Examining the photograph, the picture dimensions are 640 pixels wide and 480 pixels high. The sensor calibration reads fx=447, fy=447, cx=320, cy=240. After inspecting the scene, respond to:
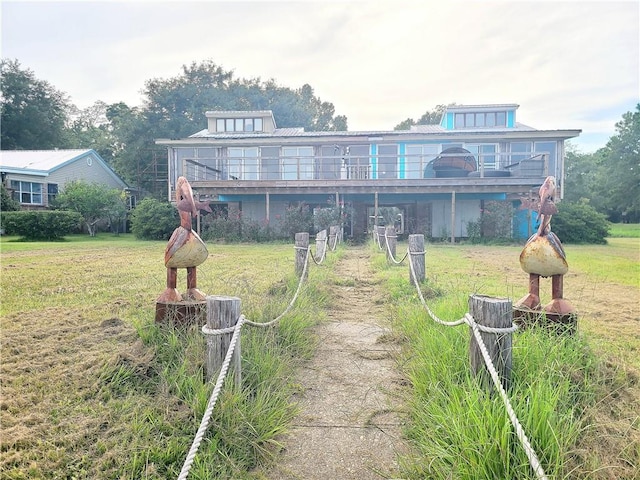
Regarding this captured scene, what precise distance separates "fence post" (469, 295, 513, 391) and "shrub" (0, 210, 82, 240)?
2148cm

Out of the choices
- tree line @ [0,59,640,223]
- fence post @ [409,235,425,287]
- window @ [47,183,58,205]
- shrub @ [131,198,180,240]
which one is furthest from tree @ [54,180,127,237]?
fence post @ [409,235,425,287]

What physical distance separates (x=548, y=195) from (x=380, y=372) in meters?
2.14

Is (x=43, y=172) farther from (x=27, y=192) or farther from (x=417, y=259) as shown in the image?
(x=417, y=259)

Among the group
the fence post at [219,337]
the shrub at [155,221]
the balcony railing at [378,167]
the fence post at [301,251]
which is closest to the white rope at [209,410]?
the fence post at [219,337]

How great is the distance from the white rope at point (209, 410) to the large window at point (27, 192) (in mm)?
26607

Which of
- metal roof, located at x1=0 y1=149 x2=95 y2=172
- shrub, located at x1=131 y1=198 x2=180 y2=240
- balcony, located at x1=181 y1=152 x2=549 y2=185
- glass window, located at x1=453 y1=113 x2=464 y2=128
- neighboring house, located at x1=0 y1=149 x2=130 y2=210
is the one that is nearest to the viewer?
balcony, located at x1=181 y1=152 x2=549 y2=185

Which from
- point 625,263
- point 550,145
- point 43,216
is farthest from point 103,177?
point 625,263

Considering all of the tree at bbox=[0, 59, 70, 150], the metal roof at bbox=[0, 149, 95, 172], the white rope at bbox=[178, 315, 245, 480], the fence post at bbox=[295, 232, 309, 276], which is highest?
the tree at bbox=[0, 59, 70, 150]

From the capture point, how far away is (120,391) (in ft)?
9.30

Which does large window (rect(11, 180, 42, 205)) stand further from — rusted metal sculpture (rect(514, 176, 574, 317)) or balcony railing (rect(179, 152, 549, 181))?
rusted metal sculpture (rect(514, 176, 574, 317))

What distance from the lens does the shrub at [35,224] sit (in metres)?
19.3

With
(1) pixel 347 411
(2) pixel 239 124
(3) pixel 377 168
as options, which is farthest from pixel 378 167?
(1) pixel 347 411

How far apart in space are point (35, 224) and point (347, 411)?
2092 centimetres

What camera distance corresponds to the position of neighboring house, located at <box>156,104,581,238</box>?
1802 cm
